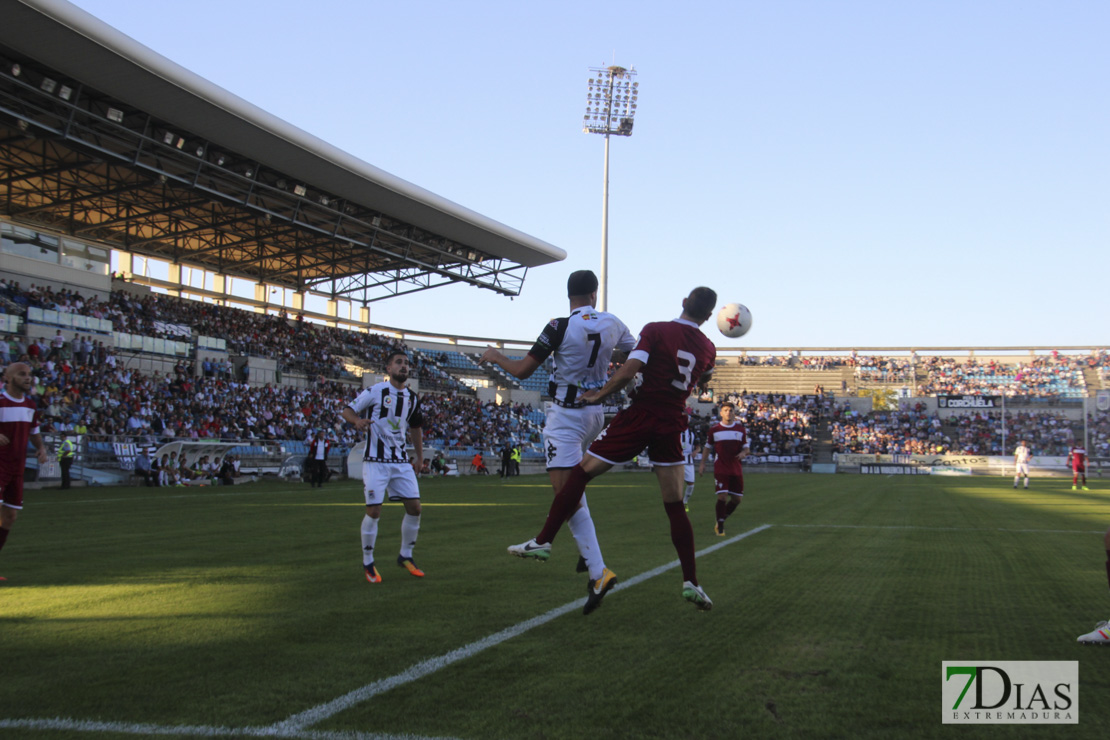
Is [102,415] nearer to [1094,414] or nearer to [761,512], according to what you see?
[761,512]

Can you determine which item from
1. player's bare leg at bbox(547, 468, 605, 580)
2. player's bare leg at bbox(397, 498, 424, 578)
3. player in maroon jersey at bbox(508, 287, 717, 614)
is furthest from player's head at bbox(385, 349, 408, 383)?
player in maroon jersey at bbox(508, 287, 717, 614)

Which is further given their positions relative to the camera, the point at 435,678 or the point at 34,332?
the point at 34,332

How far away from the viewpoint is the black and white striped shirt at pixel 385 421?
808 cm

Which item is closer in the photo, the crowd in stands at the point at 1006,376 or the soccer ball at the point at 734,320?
the soccer ball at the point at 734,320

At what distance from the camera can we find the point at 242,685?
4109 millimetres

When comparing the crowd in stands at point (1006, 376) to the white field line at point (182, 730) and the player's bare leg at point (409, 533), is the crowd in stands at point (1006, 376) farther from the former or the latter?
the white field line at point (182, 730)

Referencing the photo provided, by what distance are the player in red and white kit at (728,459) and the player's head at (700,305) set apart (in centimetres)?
692

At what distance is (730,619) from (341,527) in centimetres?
855

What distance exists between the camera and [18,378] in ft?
26.2

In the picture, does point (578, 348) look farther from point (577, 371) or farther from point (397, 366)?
point (397, 366)

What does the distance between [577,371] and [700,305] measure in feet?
3.31

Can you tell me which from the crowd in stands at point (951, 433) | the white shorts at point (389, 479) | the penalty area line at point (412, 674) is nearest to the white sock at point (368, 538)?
the white shorts at point (389, 479)

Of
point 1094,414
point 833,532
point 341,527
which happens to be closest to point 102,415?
point 341,527

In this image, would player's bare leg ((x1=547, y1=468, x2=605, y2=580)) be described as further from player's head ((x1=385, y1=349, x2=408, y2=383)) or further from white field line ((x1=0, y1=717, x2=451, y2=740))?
white field line ((x1=0, y1=717, x2=451, y2=740))
